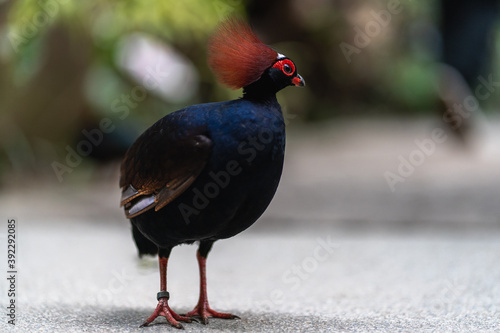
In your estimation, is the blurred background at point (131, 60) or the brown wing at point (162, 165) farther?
the blurred background at point (131, 60)

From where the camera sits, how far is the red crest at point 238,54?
2.47 meters

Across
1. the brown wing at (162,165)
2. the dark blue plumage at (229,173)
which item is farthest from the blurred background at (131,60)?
the dark blue plumage at (229,173)

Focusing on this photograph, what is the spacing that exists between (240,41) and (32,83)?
5133mm

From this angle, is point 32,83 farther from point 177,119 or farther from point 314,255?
point 177,119

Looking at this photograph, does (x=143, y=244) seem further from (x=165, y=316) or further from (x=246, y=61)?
(x=246, y=61)

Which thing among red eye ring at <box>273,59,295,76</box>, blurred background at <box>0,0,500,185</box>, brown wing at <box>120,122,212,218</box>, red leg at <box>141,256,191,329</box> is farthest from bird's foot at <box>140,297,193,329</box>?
blurred background at <box>0,0,500,185</box>

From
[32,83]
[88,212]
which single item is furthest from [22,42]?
[32,83]

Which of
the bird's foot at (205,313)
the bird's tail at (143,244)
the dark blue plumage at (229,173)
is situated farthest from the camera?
the bird's tail at (143,244)

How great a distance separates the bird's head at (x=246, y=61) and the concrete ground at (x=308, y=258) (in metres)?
0.97

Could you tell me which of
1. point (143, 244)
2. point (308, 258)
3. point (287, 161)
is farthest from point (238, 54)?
point (287, 161)

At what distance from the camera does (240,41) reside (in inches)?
97.8

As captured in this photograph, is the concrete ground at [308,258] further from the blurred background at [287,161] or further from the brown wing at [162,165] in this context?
the brown wing at [162,165]

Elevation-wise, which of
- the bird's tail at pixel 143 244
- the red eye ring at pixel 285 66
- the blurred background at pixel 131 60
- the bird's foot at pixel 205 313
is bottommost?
the bird's foot at pixel 205 313

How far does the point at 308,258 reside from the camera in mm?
4430
